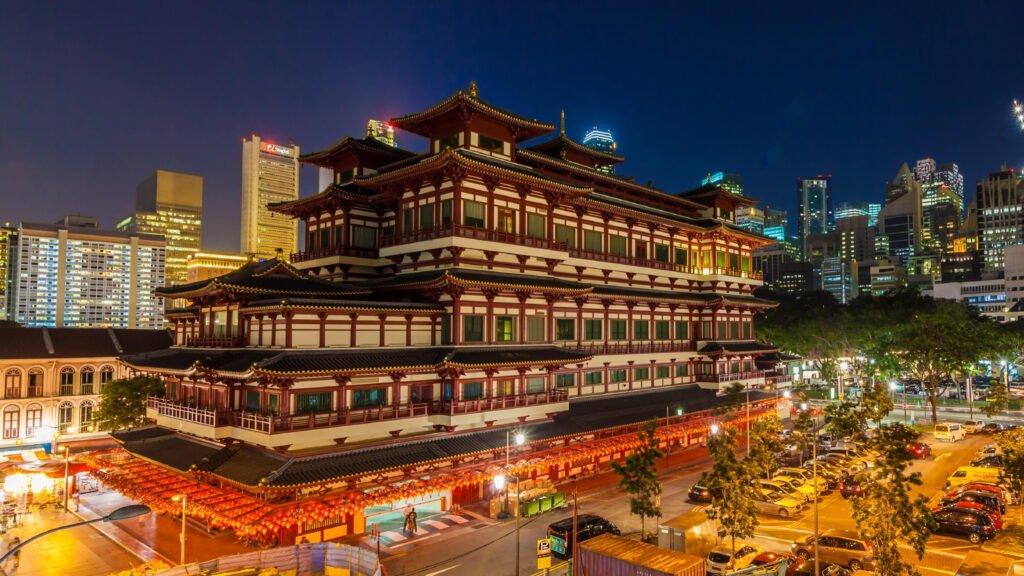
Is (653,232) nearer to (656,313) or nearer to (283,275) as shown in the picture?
(656,313)

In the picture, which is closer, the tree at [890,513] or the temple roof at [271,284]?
the tree at [890,513]

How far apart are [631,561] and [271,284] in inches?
867

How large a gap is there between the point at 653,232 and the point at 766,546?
96.9ft

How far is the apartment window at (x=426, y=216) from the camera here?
3888 cm

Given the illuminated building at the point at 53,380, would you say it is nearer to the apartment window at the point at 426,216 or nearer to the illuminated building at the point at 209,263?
the apartment window at the point at 426,216

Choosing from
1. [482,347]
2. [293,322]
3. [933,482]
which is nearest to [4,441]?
[293,322]

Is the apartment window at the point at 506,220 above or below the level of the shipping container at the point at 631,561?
above

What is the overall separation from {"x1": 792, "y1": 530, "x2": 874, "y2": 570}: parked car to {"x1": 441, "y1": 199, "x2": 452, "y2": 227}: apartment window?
25.3 metres

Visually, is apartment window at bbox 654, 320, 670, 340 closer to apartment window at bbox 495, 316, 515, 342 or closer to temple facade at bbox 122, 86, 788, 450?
temple facade at bbox 122, 86, 788, 450

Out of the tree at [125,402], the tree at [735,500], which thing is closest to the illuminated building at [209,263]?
the tree at [125,402]

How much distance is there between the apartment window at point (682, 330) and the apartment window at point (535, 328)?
1936 cm

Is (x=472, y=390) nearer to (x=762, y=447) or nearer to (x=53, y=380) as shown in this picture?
(x=762, y=447)

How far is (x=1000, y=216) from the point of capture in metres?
184

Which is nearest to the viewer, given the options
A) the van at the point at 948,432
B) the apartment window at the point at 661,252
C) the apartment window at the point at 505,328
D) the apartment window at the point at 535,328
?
the apartment window at the point at 505,328
